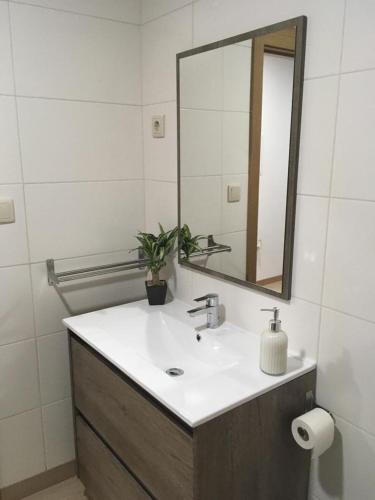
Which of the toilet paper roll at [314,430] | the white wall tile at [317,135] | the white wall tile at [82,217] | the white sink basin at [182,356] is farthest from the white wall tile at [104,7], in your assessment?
the toilet paper roll at [314,430]

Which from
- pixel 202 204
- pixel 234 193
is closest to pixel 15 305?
pixel 202 204

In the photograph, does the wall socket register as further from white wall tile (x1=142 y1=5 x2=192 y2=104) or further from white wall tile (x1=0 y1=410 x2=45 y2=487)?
white wall tile (x1=0 y1=410 x2=45 y2=487)

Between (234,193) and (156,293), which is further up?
(234,193)

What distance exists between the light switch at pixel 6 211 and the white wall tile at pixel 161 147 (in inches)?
23.6

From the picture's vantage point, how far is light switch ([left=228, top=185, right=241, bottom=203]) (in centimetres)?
148

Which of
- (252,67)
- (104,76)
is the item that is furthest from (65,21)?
(252,67)

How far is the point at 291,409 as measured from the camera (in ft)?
4.10

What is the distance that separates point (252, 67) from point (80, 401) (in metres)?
1.37

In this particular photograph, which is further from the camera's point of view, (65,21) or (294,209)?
(65,21)

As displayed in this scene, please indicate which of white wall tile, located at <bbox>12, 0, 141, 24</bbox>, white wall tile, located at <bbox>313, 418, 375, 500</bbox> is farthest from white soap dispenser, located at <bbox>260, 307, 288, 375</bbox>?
white wall tile, located at <bbox>12, 0, 141, 24</bbox>

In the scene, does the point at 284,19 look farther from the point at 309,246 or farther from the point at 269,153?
the point at 309,246

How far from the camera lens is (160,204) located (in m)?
1.85

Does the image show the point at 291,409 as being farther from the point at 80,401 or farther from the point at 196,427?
the point at 80,401

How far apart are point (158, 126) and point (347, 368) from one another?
3.80 ft
